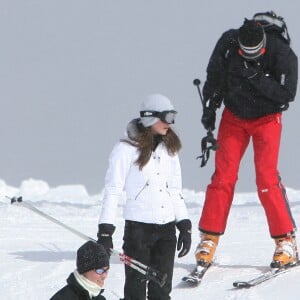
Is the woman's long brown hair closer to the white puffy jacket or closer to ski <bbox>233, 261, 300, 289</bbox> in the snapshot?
the white puffy jacket

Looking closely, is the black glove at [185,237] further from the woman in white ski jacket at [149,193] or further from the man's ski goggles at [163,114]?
the man's ski goggles at [163,114]

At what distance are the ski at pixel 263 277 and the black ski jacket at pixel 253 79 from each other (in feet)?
3.94

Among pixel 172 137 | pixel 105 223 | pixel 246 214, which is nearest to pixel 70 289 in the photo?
pixel 105 223

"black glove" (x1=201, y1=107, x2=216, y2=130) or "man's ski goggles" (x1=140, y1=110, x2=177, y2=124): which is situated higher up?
"black glove" (x1=201, y1=107, x2=216, y2=130)

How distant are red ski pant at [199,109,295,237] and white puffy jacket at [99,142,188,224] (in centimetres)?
142

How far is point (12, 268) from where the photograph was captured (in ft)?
27.5

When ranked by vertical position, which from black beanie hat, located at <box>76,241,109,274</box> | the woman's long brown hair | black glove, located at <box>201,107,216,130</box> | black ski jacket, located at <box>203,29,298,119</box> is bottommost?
black beanie hat, located at <box>76,241,109,274</box>

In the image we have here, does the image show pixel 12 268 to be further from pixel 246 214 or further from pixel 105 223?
pixel 246 214

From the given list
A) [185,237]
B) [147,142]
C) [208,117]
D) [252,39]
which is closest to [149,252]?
[185,237]

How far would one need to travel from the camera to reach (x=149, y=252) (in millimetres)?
6266

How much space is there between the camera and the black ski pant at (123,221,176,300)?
6.21 m

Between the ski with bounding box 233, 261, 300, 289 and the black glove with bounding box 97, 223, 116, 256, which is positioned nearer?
the black glove with bounding box 97, 223, 116, 256

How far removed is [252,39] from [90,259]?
3.09m

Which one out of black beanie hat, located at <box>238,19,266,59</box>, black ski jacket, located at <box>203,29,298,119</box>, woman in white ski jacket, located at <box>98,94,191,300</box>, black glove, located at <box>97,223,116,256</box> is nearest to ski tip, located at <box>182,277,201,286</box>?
woman in white ski jacket, located at <box>98,94,191,300</box>
